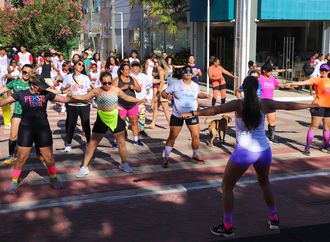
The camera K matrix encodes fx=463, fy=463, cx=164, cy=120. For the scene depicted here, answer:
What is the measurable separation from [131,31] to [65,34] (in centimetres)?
1240

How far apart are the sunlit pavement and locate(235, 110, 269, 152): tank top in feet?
3.39

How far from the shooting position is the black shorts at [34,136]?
655cm

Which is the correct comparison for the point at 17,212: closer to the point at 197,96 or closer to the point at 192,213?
the point at 192,213

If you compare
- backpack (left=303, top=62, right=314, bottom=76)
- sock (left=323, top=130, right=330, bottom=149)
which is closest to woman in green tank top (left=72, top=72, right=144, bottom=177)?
sock (left=323, top=130, right=330, bottom=149)

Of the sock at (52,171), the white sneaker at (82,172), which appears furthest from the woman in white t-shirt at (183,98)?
the sock at (52,171)

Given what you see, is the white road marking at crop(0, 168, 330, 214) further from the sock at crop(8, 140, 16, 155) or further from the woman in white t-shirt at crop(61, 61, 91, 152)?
the woman in white t-shirt at crop(61, 61, 91, 152)

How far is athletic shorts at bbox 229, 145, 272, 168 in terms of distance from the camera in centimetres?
488

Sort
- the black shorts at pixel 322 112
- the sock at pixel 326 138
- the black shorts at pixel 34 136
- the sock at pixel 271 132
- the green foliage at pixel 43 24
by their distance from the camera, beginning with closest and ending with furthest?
the black shorts at pixel 34 136, the black shorts at pixel 322 112, the sock at pixel 326 138, the sock at pixel 271 132, the green foliage at pixel 43 24

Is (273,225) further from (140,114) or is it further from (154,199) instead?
(140,114)

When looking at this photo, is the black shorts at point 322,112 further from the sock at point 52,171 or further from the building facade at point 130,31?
the building facade at point 130,31

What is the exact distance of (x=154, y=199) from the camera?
6465 mm

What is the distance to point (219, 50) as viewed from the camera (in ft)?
76.1

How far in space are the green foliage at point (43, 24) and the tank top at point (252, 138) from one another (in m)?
22.3

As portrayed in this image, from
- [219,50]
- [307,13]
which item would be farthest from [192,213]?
[219,50]
